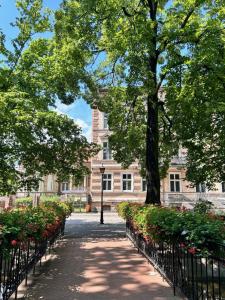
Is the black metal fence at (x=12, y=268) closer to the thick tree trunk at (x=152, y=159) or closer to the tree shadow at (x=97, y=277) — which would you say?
the tree shadow at (x=97, y=277)

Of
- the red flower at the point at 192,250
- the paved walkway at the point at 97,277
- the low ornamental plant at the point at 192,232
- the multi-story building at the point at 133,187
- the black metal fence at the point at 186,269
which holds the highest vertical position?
the multi-story building at the point at 133,187

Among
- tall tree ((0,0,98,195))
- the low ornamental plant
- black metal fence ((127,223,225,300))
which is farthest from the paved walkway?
tall tree ((0,0,98,195))

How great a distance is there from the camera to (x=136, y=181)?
127ft

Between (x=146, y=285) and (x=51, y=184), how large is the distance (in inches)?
1531

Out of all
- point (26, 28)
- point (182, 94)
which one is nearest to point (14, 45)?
point (26, 28)

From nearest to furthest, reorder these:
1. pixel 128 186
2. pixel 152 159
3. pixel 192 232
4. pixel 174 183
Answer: pixel 192 232 → pixel 152 159 → pixel 128 186 → pixel 174 183

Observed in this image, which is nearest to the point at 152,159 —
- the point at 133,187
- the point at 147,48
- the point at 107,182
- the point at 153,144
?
the point at 153,144

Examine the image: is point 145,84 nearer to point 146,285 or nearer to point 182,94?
point 182,94

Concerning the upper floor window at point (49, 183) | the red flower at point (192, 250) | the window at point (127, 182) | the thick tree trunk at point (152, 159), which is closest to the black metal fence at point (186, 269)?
the red flower at point (192, 250)

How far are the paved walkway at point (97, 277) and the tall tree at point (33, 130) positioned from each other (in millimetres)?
7069

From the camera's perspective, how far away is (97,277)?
26.9 feet

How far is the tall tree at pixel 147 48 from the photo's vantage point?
46.9 ft

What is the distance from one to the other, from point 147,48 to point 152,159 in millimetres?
4910

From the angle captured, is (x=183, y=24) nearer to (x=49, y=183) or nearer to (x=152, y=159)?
(x=152, y=159)
